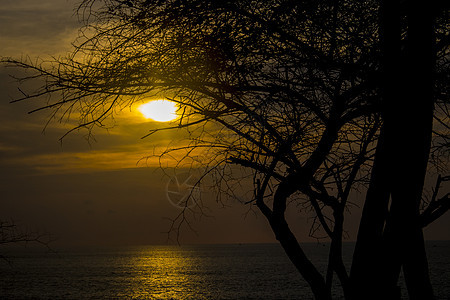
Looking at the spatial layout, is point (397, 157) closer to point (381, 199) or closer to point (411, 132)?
point (411, 132)

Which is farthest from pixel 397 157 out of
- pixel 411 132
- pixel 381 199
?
pixel 381 199

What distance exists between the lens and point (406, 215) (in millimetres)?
4438

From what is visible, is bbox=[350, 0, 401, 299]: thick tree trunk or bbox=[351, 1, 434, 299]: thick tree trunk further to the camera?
bbox=[350, 0, 401, 299]: thick tree trunk

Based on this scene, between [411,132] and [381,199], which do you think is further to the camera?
[381,199]

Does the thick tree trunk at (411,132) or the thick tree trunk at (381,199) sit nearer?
the thick tree trunk at (411,132)

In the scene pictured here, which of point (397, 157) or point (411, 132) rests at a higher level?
point (411, 132)

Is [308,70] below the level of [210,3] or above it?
below

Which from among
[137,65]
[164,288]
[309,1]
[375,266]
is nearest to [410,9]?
[309,1]

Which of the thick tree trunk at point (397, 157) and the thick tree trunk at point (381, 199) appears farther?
the thick tree trunk at point (381, 199)

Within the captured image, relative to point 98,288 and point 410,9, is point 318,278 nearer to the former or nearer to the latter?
point 410,9

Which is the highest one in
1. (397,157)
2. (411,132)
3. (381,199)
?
(411,132)

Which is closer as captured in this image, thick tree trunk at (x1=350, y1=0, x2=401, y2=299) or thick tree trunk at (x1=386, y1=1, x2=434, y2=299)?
thick tree trunk at (x1=386, y1=1, x2=434, y2=299)

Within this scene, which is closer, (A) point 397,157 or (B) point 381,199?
(A) point 397,157

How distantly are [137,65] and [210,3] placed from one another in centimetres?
94
